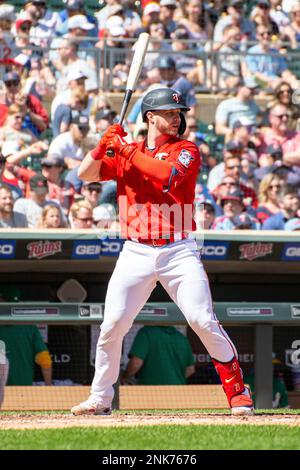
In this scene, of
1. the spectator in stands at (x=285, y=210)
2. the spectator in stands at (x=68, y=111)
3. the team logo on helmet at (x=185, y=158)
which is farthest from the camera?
the spectator in stands at (x=68, y=111)

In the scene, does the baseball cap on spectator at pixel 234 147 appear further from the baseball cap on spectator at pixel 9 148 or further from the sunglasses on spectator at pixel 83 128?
the baseball cap on spectator at pixel 9 148

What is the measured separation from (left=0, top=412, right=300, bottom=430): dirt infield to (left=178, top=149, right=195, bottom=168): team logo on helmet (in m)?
1.35

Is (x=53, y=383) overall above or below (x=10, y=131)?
below

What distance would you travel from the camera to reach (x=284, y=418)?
5629 millimetres

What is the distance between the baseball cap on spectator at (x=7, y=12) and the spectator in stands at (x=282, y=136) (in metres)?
3.29

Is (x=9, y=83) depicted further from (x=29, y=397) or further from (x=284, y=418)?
(x=284, y=418)

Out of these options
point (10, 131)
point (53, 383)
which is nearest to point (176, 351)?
point (53, 383)

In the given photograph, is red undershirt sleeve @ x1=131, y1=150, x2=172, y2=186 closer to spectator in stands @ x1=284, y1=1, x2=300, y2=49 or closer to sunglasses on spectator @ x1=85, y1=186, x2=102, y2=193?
sunglasses on spectator @ x1=85, y1=186, x2=102, y2=193

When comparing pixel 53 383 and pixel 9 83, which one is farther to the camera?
pixel 9 83

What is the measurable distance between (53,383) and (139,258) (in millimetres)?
2706

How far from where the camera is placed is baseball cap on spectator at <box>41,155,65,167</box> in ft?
33.7

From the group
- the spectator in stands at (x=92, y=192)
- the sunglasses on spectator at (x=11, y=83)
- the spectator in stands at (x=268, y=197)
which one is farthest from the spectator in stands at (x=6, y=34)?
the spectator in stands at (x=268, y=197)

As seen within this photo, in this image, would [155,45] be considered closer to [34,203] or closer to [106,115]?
[106,115]

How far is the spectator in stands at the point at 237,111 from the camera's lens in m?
12.0
